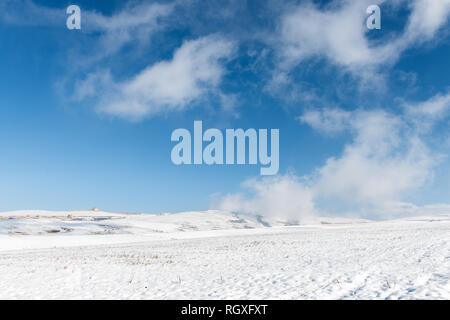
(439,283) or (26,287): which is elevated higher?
(439,283)

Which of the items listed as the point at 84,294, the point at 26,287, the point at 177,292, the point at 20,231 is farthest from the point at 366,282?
the point at 20,231

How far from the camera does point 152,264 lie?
67.1 ft

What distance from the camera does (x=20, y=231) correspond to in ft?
191
